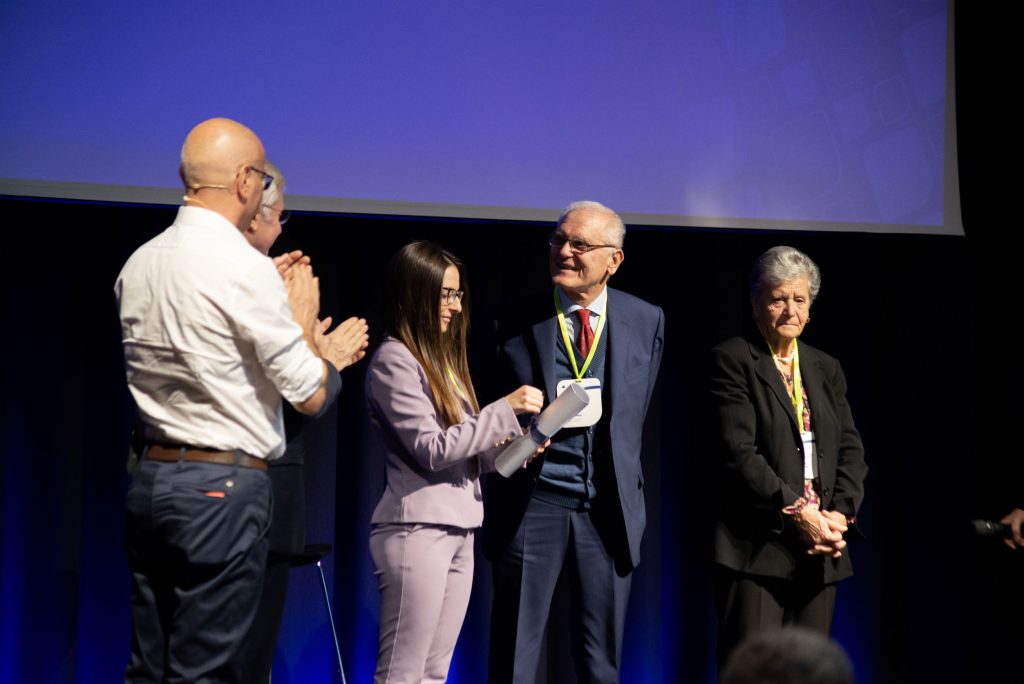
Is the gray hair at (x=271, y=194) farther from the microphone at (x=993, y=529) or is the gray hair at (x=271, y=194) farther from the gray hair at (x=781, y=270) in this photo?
the microphone at (x=993, y=529)

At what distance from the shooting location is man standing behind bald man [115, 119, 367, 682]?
1.94m

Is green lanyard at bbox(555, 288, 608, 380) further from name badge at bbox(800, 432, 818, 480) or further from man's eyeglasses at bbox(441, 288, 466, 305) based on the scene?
name badge at bbox(800, 432, 818, 480)

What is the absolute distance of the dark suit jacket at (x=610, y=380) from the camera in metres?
2.91

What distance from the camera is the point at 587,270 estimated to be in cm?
303

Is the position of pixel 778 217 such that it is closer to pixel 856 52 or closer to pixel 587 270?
pixel 856 52

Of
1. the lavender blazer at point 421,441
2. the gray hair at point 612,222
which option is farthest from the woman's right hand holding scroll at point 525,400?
the gray hair at point 612,222

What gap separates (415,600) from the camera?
259 centimetres

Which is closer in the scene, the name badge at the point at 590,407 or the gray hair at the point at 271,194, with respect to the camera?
the gray hair at the point at 271,194

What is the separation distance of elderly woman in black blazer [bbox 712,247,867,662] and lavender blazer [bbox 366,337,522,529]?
2.45 ft

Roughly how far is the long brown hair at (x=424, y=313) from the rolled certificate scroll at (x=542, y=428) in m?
0.18

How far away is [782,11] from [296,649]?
302 centimetres

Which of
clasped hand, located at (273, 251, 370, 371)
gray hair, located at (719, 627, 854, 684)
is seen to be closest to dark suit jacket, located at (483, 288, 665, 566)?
clasped hand, located at (273, 251, 370, 371)

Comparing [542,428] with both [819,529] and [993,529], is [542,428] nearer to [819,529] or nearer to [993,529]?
[819,529]

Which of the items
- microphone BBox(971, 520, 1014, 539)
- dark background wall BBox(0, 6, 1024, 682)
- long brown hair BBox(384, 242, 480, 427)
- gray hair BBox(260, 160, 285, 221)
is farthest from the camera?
dark background wall BBox(0, 6, 1024, 682)
